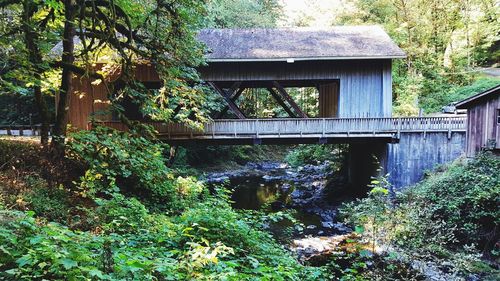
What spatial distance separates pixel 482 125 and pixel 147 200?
12.3 meters

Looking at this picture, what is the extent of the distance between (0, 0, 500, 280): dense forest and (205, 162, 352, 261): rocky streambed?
46 centimetres

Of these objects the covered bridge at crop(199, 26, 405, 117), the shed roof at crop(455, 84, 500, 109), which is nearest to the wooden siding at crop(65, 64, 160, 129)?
the covered bridge at crop(199, 26, 405, 117)

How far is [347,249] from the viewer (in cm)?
1060

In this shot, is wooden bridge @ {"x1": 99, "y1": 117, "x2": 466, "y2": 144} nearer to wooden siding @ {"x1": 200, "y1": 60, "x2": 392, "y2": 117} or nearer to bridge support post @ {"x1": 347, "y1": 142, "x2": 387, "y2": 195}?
bridge support post @ {"x1": 347, "y1": 142, "x2": 387, "y2": 195}

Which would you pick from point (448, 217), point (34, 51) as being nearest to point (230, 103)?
point (448, 217)

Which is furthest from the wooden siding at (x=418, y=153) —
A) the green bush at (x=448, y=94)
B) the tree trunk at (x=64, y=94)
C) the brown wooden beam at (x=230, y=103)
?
the tree trunk at (x=64, y=94)

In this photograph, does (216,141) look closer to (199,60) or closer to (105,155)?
(199,60)

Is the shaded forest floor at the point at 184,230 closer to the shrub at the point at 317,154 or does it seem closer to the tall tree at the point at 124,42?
the tall tree at the point at 124,42

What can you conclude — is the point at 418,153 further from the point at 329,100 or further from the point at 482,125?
the point at 329,100

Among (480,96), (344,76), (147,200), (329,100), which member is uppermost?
(344,76)

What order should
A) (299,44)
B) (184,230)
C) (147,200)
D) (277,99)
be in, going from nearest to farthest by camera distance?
(184,230), (147,200), (299,44), (277,99)

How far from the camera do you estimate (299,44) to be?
611 inches

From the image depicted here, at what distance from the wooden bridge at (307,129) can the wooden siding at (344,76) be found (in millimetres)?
1369

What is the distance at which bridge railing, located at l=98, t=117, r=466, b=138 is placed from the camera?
14.2 m
